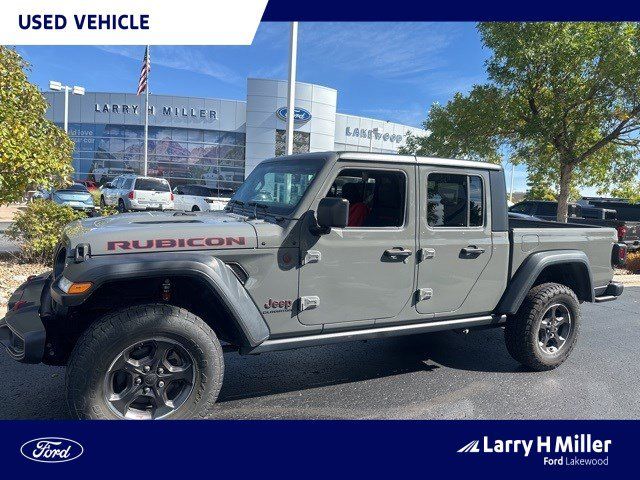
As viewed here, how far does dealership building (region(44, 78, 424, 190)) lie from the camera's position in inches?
1375

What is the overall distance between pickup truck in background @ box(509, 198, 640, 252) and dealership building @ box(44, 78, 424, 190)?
2124 cm

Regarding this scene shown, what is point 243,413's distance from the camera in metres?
3.52

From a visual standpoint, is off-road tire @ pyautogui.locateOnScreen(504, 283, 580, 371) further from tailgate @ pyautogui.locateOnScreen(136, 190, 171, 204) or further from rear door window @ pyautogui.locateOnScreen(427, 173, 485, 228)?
tailgate @ pyautogui.locateOnScreen(136, 190, 171, 204)

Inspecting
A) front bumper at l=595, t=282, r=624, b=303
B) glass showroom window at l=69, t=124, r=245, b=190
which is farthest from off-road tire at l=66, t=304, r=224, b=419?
glass showroom window at l=69, t=124, r=245, b=190

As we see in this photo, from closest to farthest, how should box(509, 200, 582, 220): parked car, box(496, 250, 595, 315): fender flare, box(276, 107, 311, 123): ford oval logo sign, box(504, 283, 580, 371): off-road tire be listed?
box(496, 250, 595, 315): fender flare
box(504, 283, 580, 371): off-road tire
box(509, 200, 582, 220): parked car
box(276, 107, 311, 123): ford oval logo sign

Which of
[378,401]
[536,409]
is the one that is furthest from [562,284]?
[378,401]

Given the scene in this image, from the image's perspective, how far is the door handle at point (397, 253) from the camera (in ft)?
11.9

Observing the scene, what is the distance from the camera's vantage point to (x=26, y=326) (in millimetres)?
3068

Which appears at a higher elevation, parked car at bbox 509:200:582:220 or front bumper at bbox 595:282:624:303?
parked car at bbox 509:200:582:220

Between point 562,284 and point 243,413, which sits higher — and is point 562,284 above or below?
above

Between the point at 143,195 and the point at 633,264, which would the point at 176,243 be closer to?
the point at 633,264

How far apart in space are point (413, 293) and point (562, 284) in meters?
1.99
